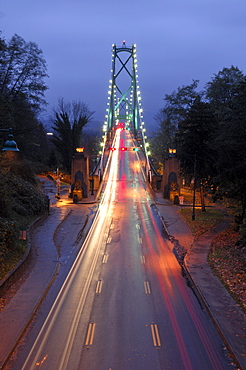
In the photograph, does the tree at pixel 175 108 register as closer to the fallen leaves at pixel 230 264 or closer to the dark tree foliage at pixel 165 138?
the dark tree foliage at pixel 165 138

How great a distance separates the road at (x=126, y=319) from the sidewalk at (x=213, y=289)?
0.38 meters

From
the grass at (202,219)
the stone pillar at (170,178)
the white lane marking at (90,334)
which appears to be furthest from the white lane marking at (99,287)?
the stone pillar at (170,178)

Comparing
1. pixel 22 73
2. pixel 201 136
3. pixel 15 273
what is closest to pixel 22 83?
pixel 22 73

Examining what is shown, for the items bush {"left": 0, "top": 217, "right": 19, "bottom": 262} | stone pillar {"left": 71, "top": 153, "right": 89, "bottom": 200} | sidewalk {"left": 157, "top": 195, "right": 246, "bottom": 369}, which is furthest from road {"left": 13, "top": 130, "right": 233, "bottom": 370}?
stone pillar {"left": 71, "top": 153, "right": 89, "bottom": 200}

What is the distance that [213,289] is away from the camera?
1814 cm

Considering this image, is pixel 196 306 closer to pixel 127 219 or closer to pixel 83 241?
pixel 83 241

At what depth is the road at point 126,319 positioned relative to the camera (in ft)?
37.8

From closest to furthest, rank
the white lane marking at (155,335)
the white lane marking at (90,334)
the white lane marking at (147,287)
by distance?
the white lane marking at (155,335) < the white lane marking at (90,334) < the white lane marking at (147,287)

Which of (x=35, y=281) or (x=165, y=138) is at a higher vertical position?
(x=165, y=138)

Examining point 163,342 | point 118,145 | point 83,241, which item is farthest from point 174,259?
point 118,145

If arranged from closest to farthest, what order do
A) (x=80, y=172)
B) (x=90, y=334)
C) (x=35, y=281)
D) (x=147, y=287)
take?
(x=90, y=334) → (x=147, y=287) → (x=35, y=281) → (x=80, y=172)

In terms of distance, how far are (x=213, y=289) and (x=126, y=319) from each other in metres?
5.29

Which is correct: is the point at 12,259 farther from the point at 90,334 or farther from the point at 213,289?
the point at 213,289

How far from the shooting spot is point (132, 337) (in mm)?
12961
